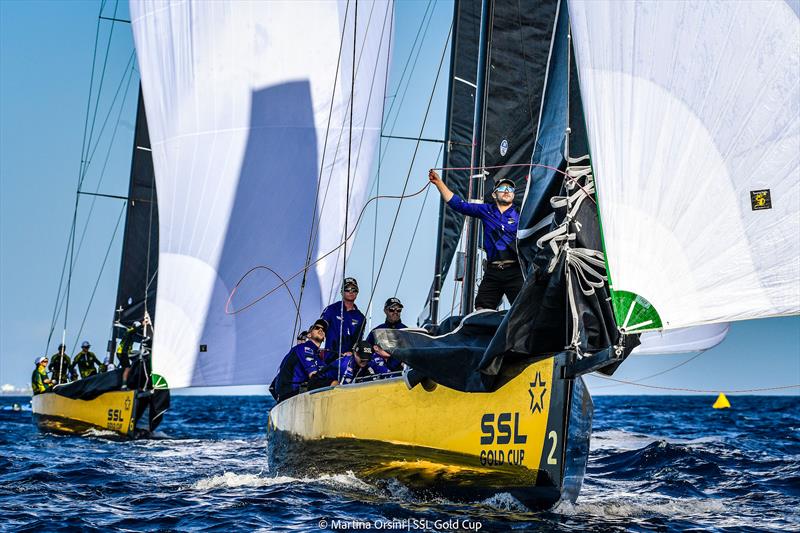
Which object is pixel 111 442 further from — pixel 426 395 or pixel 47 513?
pixel 426 395

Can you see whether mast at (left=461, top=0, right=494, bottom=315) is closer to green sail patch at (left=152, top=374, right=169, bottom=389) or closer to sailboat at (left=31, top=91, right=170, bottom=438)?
green sail patch at (left=152, top=374, right=169, bottom=389)

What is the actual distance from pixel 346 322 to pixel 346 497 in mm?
2625

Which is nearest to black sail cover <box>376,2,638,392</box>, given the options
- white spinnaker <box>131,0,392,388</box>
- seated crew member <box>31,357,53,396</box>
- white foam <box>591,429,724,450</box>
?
white spinnaker <box>131,0,392,388</box>

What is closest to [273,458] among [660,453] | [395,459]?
[395,459]

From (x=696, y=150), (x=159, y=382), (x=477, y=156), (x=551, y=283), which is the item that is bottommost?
(x=159, y=382)

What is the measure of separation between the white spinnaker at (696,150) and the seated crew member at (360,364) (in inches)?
→ 132

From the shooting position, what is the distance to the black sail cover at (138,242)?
18.7 meters

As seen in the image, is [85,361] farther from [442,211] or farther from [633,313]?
[633,313]

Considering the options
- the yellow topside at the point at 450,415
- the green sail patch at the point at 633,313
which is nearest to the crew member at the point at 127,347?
the yellow topside at the point at 450,415

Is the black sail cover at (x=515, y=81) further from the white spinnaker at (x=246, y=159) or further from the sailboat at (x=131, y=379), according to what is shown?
the sailboat at (x=131, y=379)

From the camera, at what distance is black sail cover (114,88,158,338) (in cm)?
1873

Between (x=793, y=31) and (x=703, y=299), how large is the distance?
1.32 meters

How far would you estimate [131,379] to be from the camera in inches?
640

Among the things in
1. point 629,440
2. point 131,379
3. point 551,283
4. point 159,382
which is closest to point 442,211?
point 551,283
